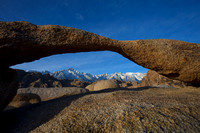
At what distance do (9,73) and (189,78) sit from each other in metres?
7.45

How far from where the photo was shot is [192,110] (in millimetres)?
3008

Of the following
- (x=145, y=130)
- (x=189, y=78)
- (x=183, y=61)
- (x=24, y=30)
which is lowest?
(x=145, y=130)

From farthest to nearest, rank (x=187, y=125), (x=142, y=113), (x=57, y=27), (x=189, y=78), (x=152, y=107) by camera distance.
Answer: (x=189, y=78) → (x=57, y=27) → (x=152, y=107) → (x=142, y=113) → (x=187, y=125)

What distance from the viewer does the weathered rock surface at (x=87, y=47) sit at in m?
4.03

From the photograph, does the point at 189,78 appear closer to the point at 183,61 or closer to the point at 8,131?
the point at 183,61

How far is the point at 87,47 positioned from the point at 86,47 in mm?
40

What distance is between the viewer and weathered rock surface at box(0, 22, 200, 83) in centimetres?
403

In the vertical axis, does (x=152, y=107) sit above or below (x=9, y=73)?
below

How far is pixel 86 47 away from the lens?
4922 mm

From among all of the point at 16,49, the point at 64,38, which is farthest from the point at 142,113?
the point at 16,49

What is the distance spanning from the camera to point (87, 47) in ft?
16.2

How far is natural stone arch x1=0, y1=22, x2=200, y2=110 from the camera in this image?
403cm

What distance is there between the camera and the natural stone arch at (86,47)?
403 centimetres

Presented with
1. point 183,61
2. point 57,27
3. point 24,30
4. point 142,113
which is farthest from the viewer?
point 183,61
